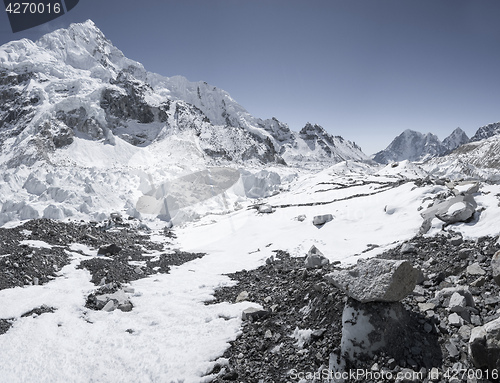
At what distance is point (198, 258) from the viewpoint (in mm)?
16188

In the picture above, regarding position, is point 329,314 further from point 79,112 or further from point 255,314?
point 79,112

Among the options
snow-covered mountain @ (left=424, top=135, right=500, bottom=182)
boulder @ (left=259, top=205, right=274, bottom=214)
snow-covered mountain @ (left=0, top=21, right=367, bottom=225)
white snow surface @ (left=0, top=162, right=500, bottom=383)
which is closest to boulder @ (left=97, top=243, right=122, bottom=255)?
white snow surface @ (left=0, top=162, right=500, bottom=383)

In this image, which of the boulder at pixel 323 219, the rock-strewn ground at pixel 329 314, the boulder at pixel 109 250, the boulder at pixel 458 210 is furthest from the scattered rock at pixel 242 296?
the boulder at pixel 323 219

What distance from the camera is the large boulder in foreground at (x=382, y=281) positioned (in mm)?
4844

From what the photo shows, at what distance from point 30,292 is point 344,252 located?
38.8 feet

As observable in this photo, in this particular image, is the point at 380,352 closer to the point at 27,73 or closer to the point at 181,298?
the point at 181,298

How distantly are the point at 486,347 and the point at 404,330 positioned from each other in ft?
3.84

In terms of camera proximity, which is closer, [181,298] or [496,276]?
[496,276]

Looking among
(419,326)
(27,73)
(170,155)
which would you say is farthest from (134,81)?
(419,326)

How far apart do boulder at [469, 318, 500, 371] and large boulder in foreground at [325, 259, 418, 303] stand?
1.14 metres

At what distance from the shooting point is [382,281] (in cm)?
492

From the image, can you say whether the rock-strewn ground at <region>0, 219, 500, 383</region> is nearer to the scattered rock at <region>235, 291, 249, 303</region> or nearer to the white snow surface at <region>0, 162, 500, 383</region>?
the scattered rock at <region>235, 291, 249, 303</region>

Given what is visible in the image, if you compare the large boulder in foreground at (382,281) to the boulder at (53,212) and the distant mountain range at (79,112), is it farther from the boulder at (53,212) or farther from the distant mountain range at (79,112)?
the distant mountain range at (79,112)

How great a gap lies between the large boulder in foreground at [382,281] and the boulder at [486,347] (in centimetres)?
114
